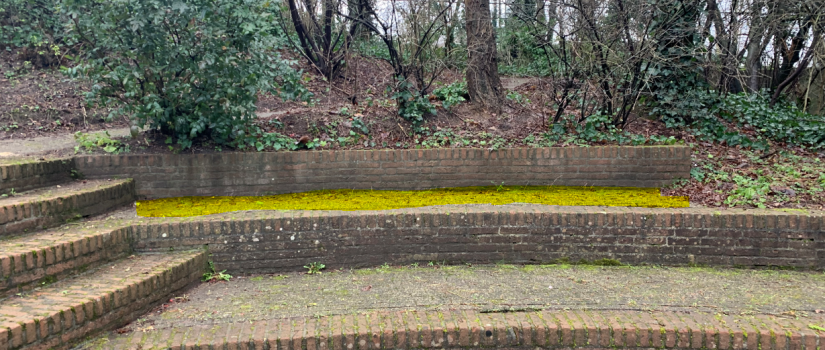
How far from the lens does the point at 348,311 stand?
3.36 metres

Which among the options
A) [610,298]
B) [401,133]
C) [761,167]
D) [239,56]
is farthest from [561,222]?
[239,56]

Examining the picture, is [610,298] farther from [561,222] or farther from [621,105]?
[621,105]

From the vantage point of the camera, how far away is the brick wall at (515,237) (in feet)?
13.7

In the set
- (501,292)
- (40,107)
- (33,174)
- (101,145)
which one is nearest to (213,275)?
(33,174)

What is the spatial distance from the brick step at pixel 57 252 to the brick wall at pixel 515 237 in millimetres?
652

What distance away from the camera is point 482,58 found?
684 centimetres

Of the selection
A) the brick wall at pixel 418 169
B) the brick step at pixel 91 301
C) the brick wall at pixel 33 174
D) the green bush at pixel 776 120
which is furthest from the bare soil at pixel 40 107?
the green bush at pixel 776 120

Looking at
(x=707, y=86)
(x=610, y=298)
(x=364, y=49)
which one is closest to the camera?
(x=610, y=298)

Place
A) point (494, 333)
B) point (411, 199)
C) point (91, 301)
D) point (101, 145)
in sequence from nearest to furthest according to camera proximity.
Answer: point (91, 301) → point (494, 333) → point (411, 199) → point (101, 145)

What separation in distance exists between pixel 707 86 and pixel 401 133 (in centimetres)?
434

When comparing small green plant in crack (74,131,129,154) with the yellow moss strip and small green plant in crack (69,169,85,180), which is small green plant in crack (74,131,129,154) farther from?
the yellow moss strip

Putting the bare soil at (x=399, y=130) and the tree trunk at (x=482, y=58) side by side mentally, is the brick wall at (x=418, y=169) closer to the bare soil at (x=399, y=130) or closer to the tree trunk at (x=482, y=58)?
the bare soil at (x=399, y=130)

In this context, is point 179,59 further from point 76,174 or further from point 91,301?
point 91,301

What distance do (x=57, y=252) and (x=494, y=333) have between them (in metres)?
2.81
